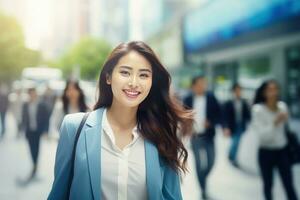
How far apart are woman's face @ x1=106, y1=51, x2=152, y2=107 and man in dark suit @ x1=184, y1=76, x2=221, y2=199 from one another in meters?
3.76

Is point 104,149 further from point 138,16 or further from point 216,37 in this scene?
point 138,16

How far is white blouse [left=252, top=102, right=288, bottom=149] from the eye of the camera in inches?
184

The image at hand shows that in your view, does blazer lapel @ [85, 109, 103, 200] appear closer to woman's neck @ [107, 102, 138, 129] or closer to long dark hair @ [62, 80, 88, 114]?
woman's neck @ [107, 102, 138, 129]

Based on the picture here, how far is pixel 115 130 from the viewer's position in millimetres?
2152

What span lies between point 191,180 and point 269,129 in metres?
2.60

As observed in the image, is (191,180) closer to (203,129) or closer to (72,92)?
(203,129)

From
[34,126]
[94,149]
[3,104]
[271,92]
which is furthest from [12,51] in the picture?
[94,149]

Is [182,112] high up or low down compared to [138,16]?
down

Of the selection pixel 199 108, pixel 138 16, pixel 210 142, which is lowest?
pixel 210 142

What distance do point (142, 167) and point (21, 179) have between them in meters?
5.38

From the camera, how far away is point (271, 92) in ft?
15.4

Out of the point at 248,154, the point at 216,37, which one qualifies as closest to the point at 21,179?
the point at 248,154

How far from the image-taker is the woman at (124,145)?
6.59 ft

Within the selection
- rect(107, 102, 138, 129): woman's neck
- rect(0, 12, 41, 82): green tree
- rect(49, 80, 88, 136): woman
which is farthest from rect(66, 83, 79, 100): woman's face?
rect(0, 12, 41, 82): green tree
